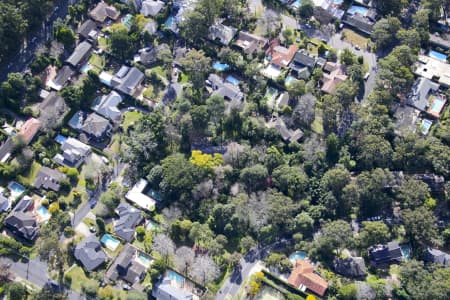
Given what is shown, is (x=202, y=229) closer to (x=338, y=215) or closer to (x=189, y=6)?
(x=338, y=215)

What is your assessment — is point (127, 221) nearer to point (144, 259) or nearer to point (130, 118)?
point (144, 259)

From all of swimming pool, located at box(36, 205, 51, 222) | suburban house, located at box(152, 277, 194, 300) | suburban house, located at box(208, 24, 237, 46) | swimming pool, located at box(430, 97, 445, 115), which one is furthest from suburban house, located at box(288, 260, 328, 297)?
suburban house, located at box(208, 24, 237, 46)

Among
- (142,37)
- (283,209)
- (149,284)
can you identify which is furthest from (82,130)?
(283,209)

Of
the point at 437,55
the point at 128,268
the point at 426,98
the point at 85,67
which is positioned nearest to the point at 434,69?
the point at 437,55

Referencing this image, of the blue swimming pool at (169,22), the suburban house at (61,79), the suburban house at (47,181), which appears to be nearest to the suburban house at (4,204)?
the suburban house at (47,181)

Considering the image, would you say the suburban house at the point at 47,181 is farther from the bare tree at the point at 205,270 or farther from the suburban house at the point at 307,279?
the suburban house at the point at 307,279
